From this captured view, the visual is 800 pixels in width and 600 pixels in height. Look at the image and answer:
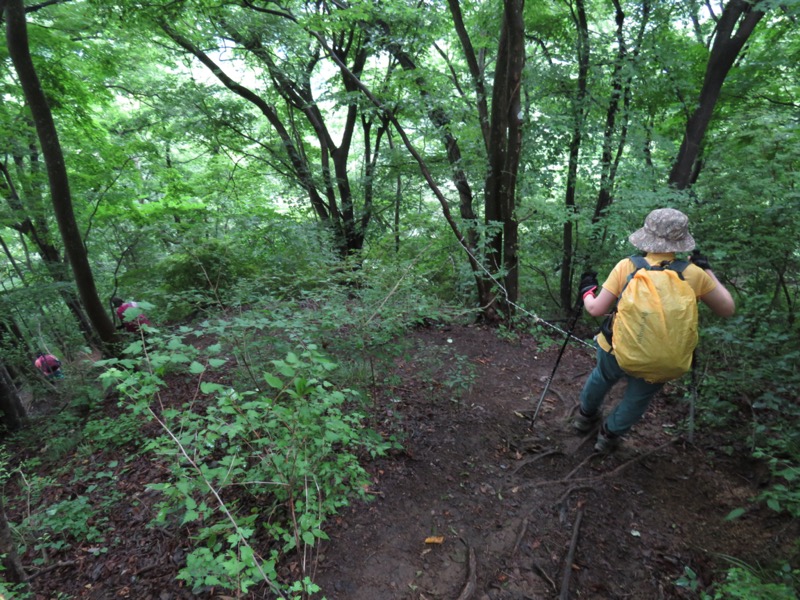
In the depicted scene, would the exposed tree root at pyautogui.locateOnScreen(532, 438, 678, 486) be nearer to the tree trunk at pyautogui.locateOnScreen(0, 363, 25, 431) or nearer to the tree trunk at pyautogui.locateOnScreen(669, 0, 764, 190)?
the tree trunk at pyautogui.locateOnScreen(669, 0, 764, 190)

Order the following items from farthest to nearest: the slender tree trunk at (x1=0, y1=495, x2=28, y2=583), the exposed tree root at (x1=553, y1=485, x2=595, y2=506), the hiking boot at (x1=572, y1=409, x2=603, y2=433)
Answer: the hiking boot at (x1=572, y1=409, x2=603, y2=433) → the exposed tree root at (x1=553, y1=485, x2=595, y2=506) → the slender tree trunk at (x1=0, y1=495, x2=28, y2=583)

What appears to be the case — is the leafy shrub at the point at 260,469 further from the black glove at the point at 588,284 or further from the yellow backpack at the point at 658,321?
the black glove at the point at 588,284

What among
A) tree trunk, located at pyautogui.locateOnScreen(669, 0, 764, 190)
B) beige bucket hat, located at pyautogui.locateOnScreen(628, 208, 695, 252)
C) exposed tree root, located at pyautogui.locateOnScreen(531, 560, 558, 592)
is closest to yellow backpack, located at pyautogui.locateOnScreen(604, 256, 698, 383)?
beige bucket hat, located at pyautogui.locateOnScreen(628, 208, 695, 252)

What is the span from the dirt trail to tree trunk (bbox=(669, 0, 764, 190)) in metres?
3.73

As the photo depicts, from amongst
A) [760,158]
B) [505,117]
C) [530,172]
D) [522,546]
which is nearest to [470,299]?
[530,172]

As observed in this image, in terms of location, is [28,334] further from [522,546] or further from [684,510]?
[684,510]

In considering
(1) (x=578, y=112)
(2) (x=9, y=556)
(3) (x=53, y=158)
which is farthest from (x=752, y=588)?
(3) (x=53, y=158)

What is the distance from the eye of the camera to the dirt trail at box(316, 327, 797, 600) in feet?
7.68

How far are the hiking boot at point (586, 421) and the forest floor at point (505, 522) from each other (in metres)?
0.11

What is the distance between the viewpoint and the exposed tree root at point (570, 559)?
2252 millimetres

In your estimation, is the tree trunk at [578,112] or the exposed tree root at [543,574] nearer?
the exposed tree root at [543,574]

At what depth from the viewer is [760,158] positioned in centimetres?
411

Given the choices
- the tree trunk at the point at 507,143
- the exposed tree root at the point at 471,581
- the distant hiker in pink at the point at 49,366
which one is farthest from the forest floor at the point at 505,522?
the distant hiker in pink at the point at 49,366

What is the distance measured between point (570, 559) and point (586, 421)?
1.56 metres
